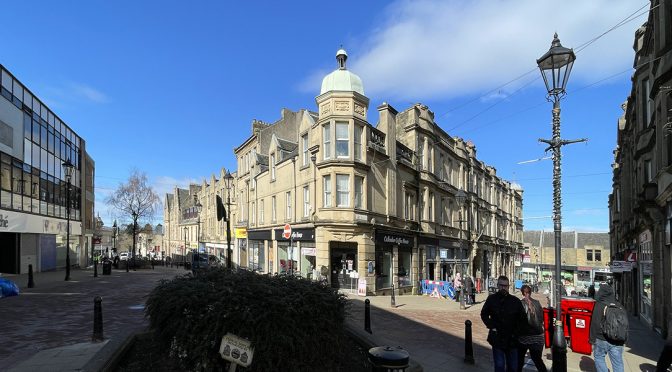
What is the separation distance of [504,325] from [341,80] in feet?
63.0

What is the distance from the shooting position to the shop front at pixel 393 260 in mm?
24422

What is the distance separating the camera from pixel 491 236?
4691cm

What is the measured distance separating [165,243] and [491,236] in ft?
234

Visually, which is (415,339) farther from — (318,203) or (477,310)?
(318,203)

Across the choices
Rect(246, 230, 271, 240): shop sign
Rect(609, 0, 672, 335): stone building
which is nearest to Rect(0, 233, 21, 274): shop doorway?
Rect(246, 230, 271, 240): shop sign

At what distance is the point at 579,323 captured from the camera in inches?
398

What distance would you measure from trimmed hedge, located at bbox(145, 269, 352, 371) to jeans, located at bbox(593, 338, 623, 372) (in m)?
4.35

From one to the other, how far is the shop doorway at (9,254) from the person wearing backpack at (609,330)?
3610 cm

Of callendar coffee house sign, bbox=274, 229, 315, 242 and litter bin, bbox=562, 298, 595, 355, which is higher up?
callendar coffee house sign, bbox=274, 229, 315, 242

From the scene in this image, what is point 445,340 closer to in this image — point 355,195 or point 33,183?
point 355,195

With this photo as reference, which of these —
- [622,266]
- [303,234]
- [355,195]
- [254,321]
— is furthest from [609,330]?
[303,234]

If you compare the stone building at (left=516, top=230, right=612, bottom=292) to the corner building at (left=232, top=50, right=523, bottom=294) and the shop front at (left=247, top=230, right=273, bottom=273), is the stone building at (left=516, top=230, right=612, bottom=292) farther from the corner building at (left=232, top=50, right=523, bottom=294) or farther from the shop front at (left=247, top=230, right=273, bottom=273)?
the shop front at (left=247, top=230, right=273, bottom=273)

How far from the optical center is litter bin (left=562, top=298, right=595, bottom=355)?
9.92 metres

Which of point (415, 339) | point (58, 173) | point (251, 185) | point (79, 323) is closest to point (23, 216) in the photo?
point (58, 173)
